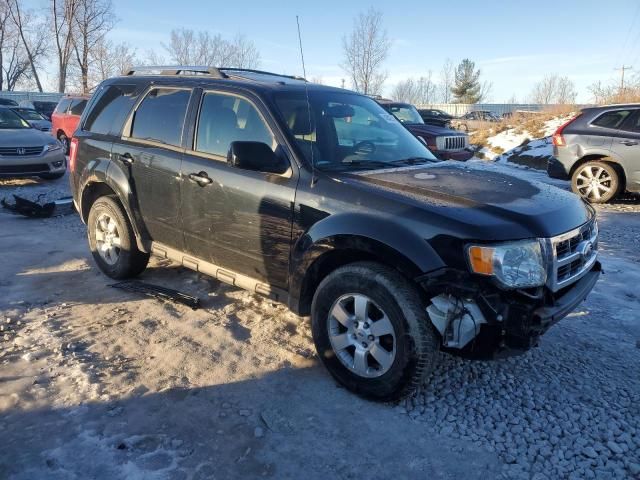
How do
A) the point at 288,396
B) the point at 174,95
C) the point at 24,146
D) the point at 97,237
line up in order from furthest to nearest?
1. the point at 24,146
2. the point at 97,237
3. the point at 174,95
4. the point at 288,396

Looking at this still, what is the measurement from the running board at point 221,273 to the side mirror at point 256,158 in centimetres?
85

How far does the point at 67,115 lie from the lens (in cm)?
1630

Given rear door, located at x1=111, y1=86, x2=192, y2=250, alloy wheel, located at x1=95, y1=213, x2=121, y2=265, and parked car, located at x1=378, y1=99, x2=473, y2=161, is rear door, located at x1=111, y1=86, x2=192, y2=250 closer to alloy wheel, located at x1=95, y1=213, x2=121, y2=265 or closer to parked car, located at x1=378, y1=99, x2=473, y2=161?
alloy wheel, located at x1=95, y1=213, x2=121, y2=265

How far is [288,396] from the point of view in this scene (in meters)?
3.06

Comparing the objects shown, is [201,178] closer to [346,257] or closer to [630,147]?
[346,257]

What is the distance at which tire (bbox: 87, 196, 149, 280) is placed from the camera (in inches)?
185

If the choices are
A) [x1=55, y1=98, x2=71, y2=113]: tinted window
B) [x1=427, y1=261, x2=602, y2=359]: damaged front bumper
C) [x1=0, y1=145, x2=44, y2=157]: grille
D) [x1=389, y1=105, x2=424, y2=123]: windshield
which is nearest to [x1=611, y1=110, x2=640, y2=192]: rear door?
[x1=389, y1=105, x2=424, y2=123]: windshield

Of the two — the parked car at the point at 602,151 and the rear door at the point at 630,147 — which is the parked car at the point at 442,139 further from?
the rear door at the point at 630,147

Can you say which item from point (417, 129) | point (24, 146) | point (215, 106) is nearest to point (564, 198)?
point (215, 106)

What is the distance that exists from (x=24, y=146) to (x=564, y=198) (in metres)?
10.5

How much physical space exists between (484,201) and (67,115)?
16.8 metres

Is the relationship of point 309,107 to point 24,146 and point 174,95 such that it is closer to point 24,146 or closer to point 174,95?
point 174,95

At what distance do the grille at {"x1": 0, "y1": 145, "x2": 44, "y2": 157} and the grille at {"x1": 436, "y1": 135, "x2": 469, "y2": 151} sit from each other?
866 cm

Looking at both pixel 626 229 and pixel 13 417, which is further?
pixel 626 229
